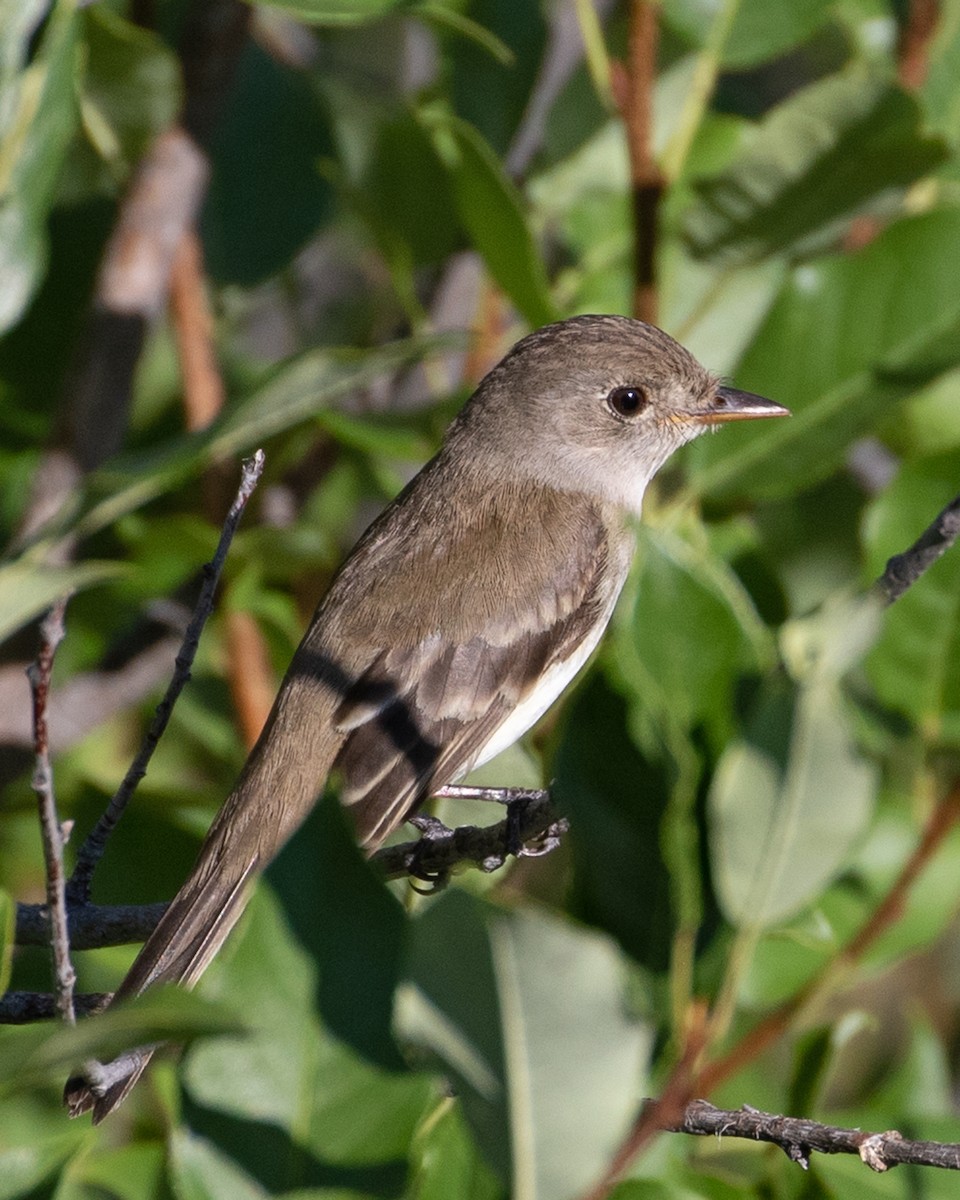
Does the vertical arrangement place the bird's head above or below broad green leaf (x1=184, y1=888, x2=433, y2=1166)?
below

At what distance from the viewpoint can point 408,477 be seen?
16.0 feet

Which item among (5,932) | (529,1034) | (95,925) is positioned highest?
(529,1034)

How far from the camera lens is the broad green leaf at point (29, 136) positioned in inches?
128

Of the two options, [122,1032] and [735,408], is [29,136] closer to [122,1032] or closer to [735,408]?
[735,408]

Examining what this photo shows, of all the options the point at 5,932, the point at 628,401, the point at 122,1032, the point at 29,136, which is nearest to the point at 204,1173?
the point at 122,1032

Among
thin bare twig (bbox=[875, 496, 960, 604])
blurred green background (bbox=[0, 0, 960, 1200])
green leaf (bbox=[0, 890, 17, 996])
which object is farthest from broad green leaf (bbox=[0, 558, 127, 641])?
thin bare twig (bbox=[875, 496, 960, 604])

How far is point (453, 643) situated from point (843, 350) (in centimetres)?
112

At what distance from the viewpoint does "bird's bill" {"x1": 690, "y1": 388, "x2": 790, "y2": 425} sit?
12.5 feet

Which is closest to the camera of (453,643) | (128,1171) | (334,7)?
(128,1171)

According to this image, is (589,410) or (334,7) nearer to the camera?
(334,7)

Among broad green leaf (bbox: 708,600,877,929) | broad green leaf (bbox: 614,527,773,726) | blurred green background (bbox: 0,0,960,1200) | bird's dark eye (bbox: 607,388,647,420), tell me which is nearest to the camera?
blurred green background (bbox: 0,0,960,1200)

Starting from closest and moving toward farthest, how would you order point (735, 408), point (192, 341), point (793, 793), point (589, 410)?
point (793, 793) → point (735, 408) → point (192, 341) → point (589, 410)

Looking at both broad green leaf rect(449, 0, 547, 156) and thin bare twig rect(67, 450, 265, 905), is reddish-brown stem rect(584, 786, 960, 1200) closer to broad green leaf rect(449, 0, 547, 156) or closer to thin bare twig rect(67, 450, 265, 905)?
thin bare twig rect(67, 450, 265, 905)

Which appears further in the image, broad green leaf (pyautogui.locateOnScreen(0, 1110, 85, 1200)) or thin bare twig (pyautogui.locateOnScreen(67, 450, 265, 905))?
thin bare twig (pyautogui.locateOnScreen(67, 450, 265, 905))
